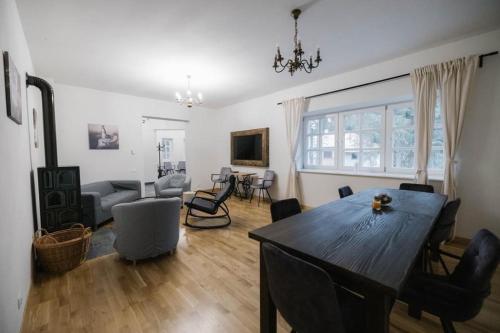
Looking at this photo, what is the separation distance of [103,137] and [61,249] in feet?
10.6

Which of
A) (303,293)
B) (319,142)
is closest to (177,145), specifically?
(319,142)

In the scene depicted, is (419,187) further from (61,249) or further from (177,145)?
(177,145)

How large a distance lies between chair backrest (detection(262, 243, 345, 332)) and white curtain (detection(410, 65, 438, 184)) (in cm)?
316

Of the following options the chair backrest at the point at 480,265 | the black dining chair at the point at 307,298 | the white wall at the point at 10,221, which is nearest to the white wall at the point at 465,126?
the chair backrest at the point at 480,265

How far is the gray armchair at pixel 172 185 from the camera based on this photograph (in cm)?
468

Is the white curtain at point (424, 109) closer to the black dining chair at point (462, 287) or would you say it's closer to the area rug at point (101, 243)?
the black dining chair at point (462, 287)

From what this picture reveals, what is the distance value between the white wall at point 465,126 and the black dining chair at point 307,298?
2929 mm

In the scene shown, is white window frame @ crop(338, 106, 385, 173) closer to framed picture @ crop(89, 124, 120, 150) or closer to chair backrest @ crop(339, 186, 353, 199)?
chair backrest @ crop(339, 186, 353, 199)

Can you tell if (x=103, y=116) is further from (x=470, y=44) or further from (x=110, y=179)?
(x=470, y=44)

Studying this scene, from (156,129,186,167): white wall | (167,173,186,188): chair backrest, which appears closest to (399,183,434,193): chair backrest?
(167,173,186,188): chair backrest

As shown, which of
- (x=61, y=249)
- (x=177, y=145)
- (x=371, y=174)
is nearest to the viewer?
(x=61, y=249)

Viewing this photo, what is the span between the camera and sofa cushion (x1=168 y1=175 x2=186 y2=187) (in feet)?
17.3

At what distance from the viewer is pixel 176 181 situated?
210 inches

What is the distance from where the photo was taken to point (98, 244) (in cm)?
297
